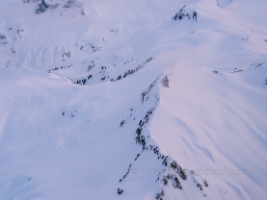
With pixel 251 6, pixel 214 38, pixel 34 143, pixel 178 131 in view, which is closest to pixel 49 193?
pixel 178 131

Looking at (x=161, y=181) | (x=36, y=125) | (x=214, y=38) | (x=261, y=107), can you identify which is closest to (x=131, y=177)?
(x=161, y=181)

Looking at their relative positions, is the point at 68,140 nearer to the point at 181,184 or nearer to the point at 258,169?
the point at 181,184

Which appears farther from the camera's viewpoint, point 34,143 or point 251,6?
point 251,6

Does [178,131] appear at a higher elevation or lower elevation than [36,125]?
higher

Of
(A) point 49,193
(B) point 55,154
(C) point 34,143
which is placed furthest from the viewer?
(C) point 34,143

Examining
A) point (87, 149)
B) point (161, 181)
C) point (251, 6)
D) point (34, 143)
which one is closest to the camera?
point (161, 181)

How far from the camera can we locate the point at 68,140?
28219mm

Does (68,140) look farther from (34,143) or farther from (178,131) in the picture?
(178,131)

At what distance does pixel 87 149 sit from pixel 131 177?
8.26 meters

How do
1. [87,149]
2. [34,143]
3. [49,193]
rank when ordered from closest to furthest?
[49,193]
[87,149]
[34,143]

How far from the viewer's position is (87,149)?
25.0 meters

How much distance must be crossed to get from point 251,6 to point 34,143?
2900 inches

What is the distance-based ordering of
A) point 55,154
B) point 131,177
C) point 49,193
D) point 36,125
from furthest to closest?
point 36,125 < point 55,154 < point 49,193 < point 131,177

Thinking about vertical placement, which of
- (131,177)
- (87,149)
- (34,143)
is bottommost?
(34,143)
